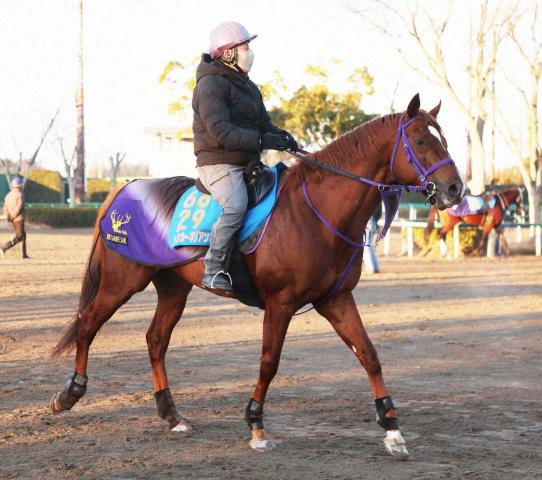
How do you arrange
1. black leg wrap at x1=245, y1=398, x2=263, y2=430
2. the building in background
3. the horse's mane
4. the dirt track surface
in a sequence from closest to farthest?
the dirt track surface
black leg wrap at x1=245, y1=398, x2=263, y2=430
the horse's mane
the building in background

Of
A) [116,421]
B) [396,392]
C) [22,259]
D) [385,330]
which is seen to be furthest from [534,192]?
[116,421]

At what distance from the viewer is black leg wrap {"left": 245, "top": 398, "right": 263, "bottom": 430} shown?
19.9 ft

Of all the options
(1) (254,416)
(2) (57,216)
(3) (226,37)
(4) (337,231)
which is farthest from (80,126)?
(1) (254,416)

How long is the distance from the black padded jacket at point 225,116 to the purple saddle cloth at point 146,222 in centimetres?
58

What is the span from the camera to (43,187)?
63.7 m

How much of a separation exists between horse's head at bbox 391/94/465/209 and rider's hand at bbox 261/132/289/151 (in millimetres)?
791

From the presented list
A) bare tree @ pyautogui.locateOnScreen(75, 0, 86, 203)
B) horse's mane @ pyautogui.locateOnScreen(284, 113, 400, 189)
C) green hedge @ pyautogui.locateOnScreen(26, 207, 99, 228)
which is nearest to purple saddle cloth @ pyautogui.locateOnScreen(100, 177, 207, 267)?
horse's mane @ pyautogui.locateOnScreen(284, 113, 400, 189)

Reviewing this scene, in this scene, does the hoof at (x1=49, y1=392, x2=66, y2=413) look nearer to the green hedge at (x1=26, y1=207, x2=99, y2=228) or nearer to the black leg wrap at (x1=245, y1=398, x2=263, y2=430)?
the black leg wrap at (x1=245, y1=398, x2=263, y2=430)

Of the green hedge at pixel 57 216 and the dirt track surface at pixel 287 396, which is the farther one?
the green hedge at pixel 57 216

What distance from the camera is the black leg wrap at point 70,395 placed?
22.4 ft

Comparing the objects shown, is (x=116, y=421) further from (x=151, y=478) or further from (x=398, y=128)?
(x=398, y=128)

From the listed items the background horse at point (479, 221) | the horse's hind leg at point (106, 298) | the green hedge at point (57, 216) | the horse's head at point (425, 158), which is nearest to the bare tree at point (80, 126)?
the green hedge at point (57, 216)

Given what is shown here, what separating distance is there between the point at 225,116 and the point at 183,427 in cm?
209

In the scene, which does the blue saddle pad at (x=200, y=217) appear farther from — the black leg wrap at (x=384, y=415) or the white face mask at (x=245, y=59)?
the black leg wrap at (x=384, y=415)
